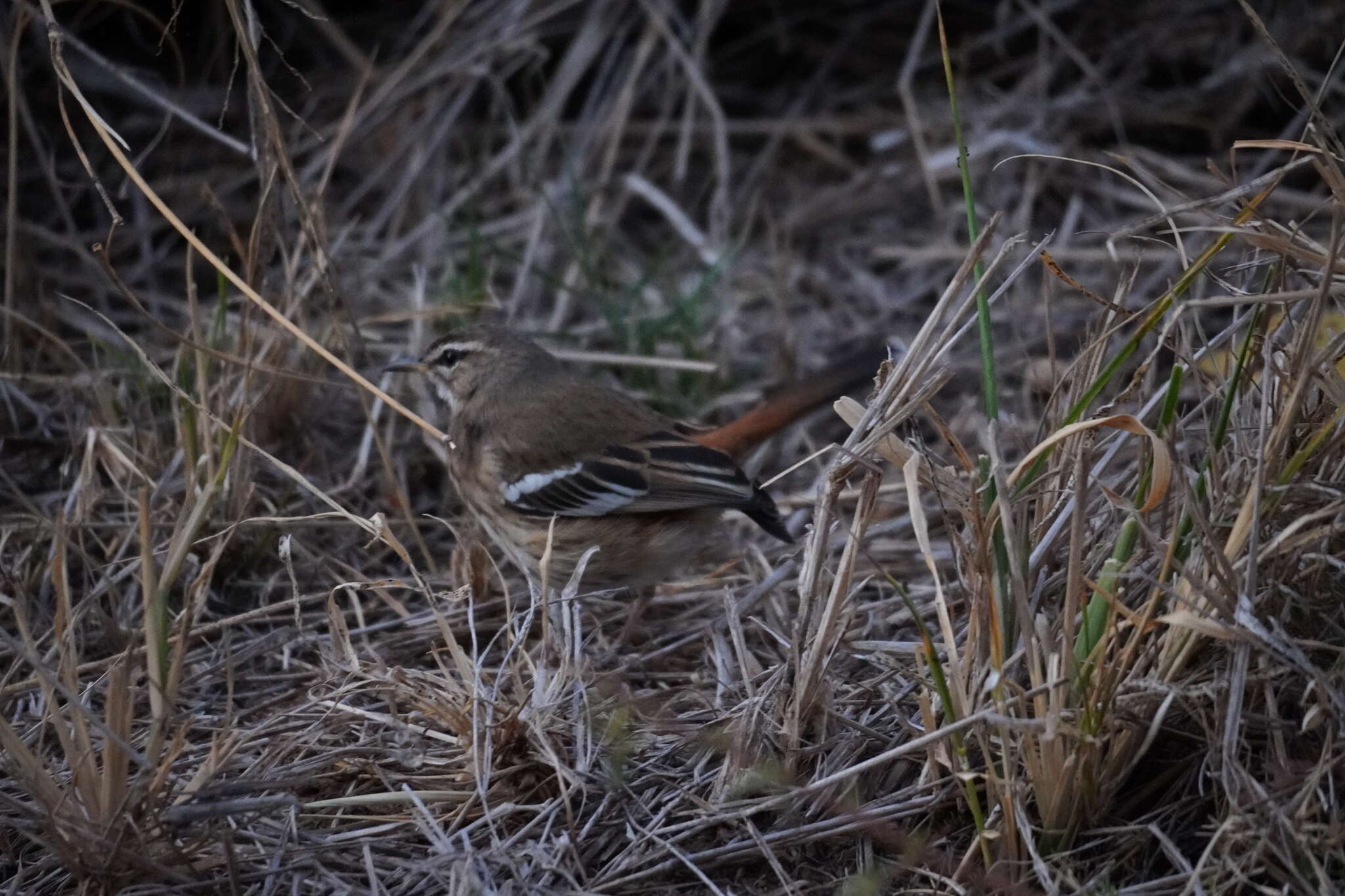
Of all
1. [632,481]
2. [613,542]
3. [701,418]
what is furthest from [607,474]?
Answer: [701,418]

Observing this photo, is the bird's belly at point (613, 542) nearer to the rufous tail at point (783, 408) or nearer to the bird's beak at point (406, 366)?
the rufous tail at point (783, 408)

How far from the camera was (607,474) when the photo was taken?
13.7 feet

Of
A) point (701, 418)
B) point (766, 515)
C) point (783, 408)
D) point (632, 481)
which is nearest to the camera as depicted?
point (766, 515)

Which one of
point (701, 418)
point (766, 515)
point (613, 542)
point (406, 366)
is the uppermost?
point (406, 366)

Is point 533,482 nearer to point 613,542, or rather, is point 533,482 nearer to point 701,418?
point 613,542

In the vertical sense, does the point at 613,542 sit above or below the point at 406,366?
below

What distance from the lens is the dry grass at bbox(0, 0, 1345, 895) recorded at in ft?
8.42

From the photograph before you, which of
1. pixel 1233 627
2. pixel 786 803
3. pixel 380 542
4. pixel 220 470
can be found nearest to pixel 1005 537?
pixel 1233 627

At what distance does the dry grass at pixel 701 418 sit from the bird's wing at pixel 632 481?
0.28 meters

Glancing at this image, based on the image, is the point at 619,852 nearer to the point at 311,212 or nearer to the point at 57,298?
the point at 311,212

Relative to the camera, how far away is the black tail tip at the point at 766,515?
392cm

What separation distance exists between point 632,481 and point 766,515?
47 centimetres

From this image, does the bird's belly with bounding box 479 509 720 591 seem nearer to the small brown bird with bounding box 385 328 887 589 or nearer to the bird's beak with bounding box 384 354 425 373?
the small brown bird with bounding box 385 328 887 589

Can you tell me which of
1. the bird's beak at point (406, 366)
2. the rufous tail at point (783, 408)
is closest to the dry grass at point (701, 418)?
the bird's beak at point (406, 366)
